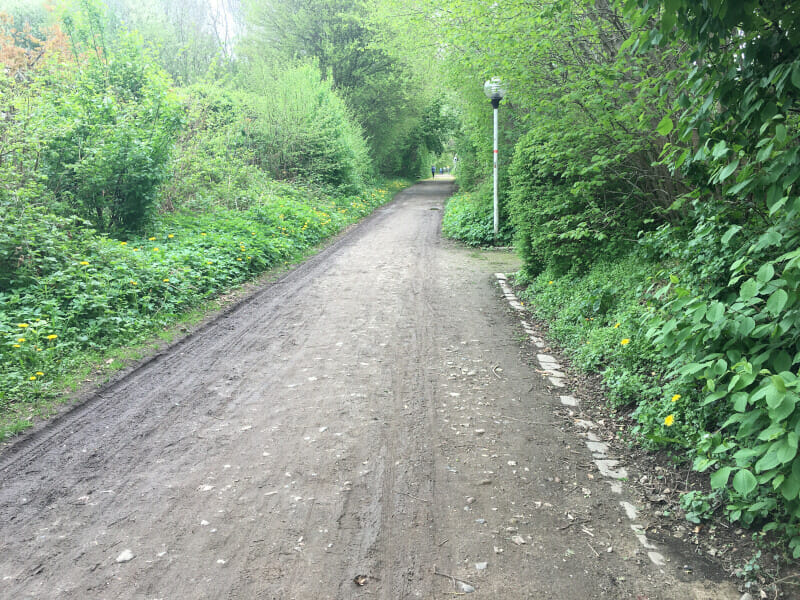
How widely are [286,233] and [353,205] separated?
818 centimetres

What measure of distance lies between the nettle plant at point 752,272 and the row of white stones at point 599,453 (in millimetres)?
510

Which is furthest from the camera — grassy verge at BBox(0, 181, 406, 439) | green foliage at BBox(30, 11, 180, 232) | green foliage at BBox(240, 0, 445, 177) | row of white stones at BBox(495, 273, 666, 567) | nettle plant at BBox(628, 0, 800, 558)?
green foliage at BBox(240, 0, 445, 177)

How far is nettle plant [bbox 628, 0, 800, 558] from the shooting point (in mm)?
2633

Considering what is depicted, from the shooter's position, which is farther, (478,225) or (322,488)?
(478,225)

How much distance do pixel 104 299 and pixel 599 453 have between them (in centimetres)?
587

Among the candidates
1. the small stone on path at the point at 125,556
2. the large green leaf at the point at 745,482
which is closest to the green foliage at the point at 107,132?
the small stone on path at the point at 125,556

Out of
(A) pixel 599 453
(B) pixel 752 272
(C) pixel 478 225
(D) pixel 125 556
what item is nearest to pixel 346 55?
(C) pixel 478 225

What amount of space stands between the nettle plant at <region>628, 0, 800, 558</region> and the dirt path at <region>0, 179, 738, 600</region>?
650 mm

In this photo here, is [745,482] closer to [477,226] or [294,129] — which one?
[477,226]

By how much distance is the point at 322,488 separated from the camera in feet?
11.4

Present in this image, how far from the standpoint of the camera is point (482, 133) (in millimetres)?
14664

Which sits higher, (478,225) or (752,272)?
(752,272)

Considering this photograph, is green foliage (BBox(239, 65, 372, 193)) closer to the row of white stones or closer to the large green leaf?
the row of white stones

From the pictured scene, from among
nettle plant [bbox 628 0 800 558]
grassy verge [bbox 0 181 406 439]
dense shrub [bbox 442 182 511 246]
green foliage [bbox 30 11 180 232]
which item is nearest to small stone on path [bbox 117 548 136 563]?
grassy verge [bbox 0 181 406 439]
